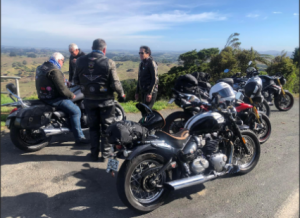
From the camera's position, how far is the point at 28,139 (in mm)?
4062

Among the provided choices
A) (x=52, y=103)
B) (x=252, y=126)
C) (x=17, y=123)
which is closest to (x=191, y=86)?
(x=252, y=126)

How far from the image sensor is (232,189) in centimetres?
311

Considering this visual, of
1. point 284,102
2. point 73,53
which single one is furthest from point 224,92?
point 284,102

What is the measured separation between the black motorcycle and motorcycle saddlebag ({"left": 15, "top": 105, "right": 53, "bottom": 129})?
6.21m

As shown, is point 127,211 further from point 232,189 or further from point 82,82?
point 82,82

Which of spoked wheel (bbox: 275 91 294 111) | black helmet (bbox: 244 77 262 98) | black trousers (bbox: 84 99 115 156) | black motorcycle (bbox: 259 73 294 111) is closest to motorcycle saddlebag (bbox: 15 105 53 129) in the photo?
black trousers (bbox: 84 99 115 156)

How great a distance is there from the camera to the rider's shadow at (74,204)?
2.55m

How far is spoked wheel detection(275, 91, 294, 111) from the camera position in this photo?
733 cm

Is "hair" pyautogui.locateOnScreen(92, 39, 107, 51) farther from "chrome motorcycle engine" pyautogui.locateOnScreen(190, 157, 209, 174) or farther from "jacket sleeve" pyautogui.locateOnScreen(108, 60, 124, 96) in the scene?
"chrome motorcycle engine" pyautogui.locateOnScreen(190, 157, 209, 174)

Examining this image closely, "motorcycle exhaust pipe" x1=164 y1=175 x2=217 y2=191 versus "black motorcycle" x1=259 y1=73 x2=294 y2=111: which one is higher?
"black motorcycle" x1=259 y1=73 x2=294 y2=111

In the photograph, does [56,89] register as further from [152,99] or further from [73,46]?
[73,46]

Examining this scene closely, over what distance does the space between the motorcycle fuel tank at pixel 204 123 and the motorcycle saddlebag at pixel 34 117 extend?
100 inches

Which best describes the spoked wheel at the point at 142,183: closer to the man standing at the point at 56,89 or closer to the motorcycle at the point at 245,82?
the man standing at the point at 56,89

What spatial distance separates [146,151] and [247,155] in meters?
1.83
